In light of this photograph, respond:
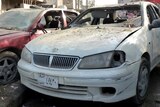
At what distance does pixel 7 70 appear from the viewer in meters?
5.13

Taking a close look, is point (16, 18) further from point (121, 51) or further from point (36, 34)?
point (121, 51)

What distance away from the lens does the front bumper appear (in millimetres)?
3580

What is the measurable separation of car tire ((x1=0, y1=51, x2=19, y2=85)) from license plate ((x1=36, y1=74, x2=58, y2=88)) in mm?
1342

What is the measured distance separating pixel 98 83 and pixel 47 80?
0.71m

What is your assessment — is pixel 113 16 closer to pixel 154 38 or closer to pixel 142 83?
pixel 154 38

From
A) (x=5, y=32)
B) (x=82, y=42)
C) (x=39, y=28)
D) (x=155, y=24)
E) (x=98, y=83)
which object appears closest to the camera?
(x=98, y=83)

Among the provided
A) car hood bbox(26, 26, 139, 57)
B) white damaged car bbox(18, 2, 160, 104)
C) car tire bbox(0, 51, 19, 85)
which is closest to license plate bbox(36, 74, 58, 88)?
white damaged car bbox(18, 2, 160, 104)

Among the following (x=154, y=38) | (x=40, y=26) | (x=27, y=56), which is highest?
(x=40, y=26)

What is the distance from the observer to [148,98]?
4.55 m

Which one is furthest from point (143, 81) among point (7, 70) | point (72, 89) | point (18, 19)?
point (18, 19)

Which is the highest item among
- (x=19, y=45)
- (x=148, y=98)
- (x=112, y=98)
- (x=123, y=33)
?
(x=123, y=33)

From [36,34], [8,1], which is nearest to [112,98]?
[36,34]

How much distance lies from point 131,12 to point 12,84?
8.13 ft

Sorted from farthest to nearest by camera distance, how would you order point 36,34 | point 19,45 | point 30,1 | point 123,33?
point 30,1 < point 36,34 < point 19,45 < point 123,33
